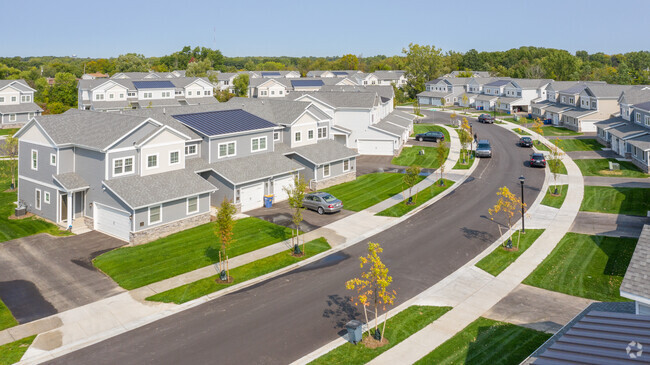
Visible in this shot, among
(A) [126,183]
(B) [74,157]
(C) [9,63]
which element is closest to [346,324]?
(A) [126,183]

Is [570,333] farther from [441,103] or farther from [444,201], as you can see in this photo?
[441,103]

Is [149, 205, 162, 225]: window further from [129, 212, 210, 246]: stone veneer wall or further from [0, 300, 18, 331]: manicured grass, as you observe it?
[0, 300, 18, 331]: manicured grass

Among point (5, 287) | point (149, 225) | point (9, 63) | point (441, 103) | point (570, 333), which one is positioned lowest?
point (5, 287)

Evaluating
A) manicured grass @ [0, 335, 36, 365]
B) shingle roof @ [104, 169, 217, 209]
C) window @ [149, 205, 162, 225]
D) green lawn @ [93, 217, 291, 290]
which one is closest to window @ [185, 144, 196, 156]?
shingle roof @ [104, 169, 217, 209]

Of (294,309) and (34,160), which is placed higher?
(34,160)

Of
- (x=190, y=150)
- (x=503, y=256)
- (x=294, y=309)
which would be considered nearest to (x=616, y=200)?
(x=503, y=256)

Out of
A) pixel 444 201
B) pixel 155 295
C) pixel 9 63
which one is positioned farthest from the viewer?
pixel 9 63

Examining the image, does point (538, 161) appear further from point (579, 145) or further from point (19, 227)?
point (19, 227)
